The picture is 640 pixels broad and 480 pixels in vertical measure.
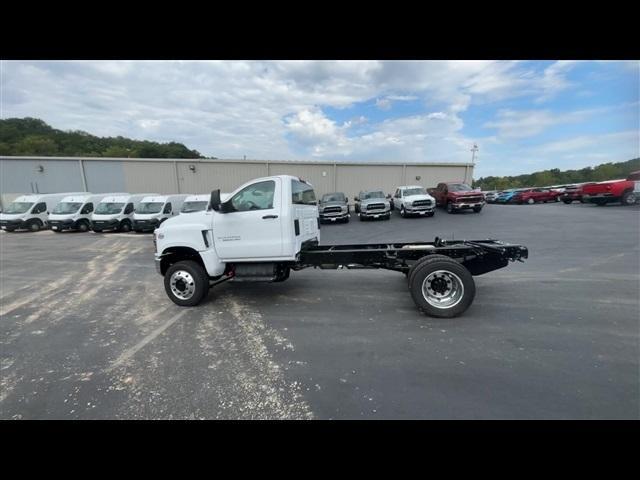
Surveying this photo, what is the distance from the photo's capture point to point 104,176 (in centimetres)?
2570

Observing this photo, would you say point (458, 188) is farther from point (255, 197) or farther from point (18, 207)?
point (18, 207)

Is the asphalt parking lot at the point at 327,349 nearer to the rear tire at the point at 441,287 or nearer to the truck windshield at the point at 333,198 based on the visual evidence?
the rear tire at the point at 441,287

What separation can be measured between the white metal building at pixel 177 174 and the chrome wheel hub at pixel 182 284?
71.7ft

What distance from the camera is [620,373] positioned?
2.95 meters

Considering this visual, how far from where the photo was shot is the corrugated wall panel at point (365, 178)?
2767 centimetres

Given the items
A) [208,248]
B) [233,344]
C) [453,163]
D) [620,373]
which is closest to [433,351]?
[620,373]

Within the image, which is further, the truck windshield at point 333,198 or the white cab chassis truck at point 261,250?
the truck windshield at point 333,198

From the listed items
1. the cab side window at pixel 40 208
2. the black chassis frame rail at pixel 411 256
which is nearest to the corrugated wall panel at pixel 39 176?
the cab side window at pixel 40 208

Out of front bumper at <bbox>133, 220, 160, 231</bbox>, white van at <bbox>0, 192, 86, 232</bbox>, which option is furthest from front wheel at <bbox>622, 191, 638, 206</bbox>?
white van at <bbox>0, 192, 86, 232</bbox>

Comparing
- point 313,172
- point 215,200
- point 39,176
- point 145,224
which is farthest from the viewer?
point 313,172

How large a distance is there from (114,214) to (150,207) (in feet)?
6.63

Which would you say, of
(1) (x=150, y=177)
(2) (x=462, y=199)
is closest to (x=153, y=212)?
(1) (x=150, y=177)

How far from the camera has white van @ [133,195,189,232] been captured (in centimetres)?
1586
